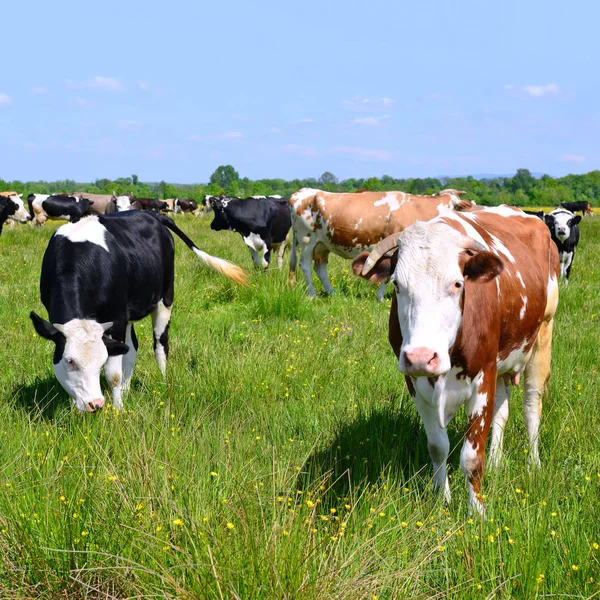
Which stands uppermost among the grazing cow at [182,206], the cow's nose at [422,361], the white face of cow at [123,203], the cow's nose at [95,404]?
the grazing cow at [182,206]

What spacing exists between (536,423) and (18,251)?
11.3 metres

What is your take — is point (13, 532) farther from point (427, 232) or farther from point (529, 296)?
point (529, 296)

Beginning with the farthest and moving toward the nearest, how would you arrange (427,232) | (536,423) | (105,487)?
(536,423)
(427,232)
(105,487)

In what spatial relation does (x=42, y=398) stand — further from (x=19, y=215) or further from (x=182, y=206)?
(x=182, y=206)

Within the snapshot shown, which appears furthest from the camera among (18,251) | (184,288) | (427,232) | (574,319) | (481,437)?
(18,251)

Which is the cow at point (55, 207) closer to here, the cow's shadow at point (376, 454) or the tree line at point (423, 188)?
the cow's shadow at point (376, 454)

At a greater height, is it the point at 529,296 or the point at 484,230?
the point at 484,230

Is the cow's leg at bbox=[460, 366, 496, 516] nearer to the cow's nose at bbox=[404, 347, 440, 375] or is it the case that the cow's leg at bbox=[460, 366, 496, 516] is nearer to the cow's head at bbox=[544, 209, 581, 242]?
the cow's nose at bbox=[404, 347, 440, 375]

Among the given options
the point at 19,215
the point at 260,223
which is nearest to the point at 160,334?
the point at 260,223

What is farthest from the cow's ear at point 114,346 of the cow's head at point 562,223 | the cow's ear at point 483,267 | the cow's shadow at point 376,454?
the cow's head at point 562,223

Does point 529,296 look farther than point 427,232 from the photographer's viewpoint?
Yes

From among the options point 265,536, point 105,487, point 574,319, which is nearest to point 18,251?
point 574,319

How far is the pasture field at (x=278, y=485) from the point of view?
2.42 metres

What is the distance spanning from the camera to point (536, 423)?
15.0ft
